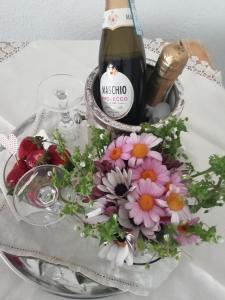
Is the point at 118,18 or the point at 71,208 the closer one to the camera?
the point at 71,208

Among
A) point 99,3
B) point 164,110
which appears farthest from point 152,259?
point 99,3

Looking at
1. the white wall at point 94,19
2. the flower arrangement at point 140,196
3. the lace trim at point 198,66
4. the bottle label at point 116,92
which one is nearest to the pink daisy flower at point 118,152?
the flower arrangement at point 140,196

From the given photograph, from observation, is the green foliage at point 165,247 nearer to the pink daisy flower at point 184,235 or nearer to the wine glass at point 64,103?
the pink daisy flower at point 184,235

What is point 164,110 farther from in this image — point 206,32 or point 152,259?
point 206,32

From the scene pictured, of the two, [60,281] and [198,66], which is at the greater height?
[198,66]

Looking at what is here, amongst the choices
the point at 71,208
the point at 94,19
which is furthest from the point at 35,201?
the point at 94,19

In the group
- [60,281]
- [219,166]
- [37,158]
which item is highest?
[219,166]

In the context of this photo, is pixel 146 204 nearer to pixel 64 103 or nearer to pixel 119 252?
pixel 119 252

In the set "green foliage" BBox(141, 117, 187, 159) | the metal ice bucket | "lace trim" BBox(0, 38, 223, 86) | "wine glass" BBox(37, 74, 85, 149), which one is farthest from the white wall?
"green foliage" BBox(141, 117, 187, 159)

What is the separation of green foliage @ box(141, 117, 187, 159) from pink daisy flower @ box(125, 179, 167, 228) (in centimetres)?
6

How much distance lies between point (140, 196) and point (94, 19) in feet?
2.23

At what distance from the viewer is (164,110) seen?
49cm

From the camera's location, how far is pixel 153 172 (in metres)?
0.35

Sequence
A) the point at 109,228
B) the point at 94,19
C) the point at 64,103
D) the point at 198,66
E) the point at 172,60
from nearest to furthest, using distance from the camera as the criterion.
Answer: the point at 109,228 → the point at 172,60 → the point at 64,103 → the point at 198,66 → the point at 94,19
